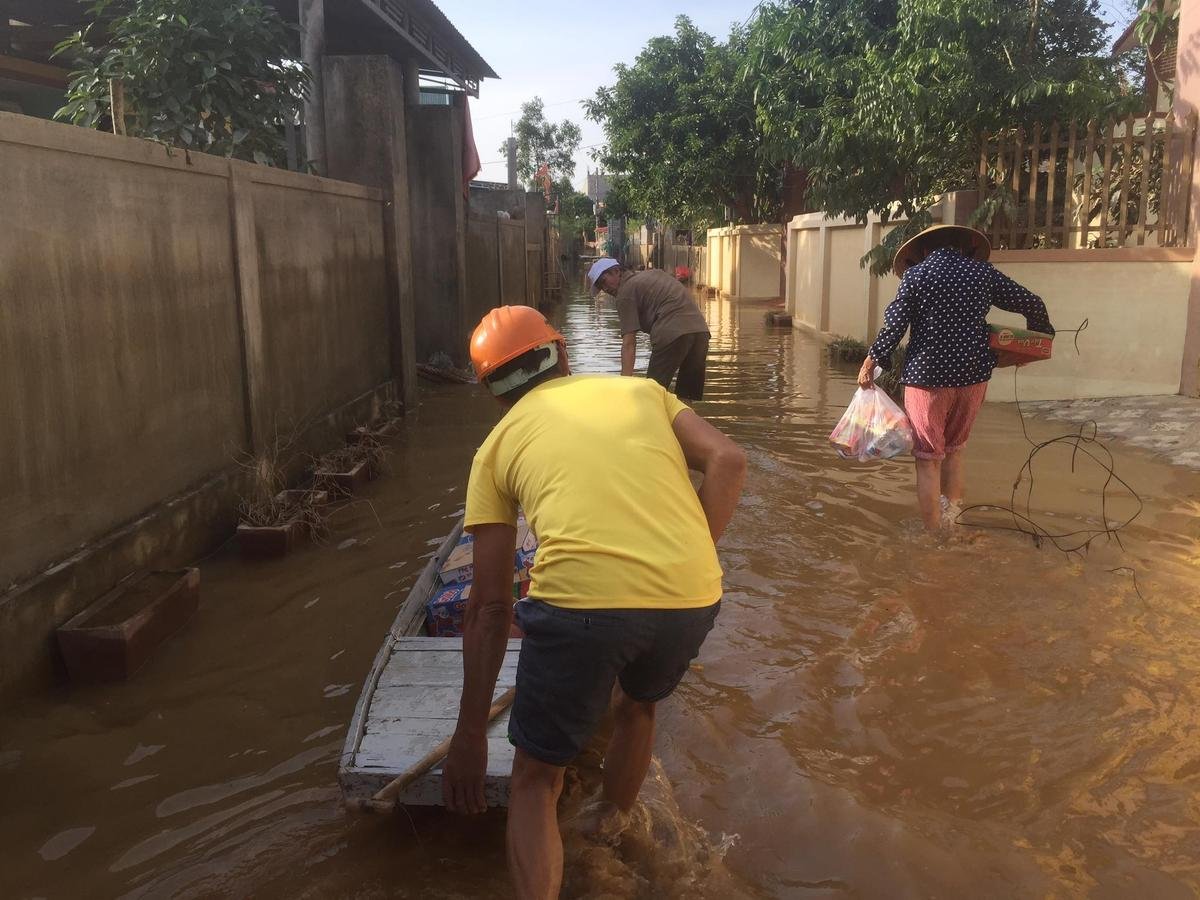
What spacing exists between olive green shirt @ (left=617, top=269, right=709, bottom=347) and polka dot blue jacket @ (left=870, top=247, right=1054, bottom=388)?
8.06 feet

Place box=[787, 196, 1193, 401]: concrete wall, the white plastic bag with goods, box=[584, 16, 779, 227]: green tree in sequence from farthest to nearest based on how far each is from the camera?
box=[584, 16, 779, 227]: green tree, box=[787, 196, 1193, 401]: concrete wall, the white plastic bag with goods

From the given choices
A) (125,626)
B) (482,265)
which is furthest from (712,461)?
(482,265)

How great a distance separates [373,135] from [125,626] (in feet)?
22.8

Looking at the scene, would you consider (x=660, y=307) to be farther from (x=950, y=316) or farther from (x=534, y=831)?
(x=534, y=831)

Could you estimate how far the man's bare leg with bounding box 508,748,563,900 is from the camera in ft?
7.47

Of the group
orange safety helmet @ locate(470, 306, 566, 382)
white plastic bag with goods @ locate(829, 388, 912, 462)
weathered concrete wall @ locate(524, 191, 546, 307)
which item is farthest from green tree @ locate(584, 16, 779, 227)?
orange safety helmet @ locate(470, 306, 566, 382)

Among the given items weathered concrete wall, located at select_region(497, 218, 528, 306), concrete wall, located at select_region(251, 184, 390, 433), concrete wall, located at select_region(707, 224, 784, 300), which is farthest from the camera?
concrete wall, located at select_region(707, 224, 784, 300)

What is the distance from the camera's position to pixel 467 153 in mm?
12953

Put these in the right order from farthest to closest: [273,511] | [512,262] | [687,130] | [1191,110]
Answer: [687,130], [512,262], [1191,110], [273,511]

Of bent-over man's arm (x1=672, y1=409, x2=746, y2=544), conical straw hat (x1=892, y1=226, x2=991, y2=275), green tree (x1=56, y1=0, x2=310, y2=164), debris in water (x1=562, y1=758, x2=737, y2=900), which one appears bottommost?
debris in water (x1=562, y1=758, x2=737, y2=900)

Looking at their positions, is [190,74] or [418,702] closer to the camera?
[418,702]

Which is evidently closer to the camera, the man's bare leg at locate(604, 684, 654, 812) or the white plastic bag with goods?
the man's bare leg at locate(604, 684, 654, 812)

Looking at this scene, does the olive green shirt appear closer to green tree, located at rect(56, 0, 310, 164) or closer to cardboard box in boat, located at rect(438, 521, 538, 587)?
green tree, located at rect(56, 0, 310, 164)

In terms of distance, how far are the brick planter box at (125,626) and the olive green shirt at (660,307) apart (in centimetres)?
426
